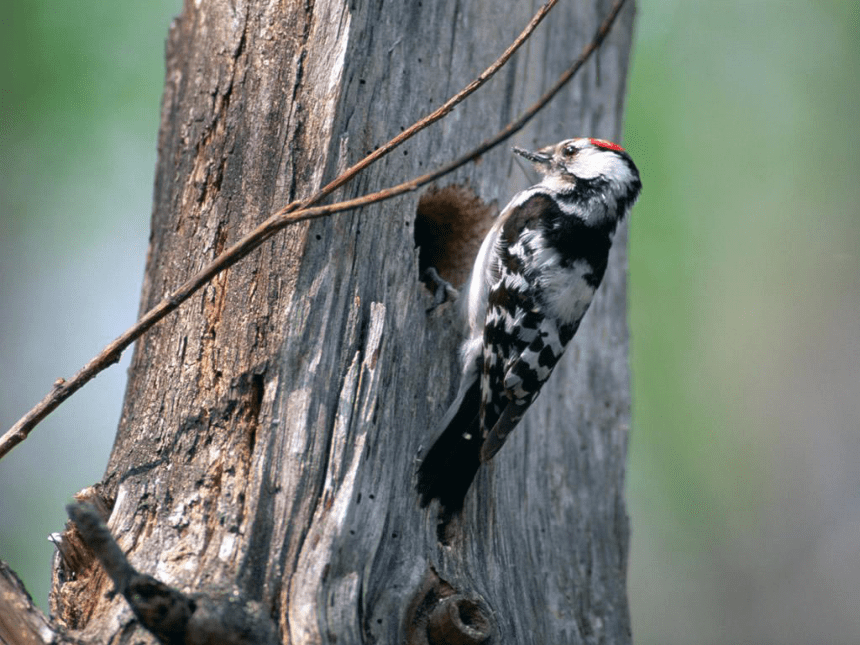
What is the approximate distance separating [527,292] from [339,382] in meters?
1.23

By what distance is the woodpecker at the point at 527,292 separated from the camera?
355cm

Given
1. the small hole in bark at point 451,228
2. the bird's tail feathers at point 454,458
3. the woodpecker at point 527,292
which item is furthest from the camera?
the small hole in bark at point 451,228

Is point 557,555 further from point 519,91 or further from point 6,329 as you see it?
point 6,329

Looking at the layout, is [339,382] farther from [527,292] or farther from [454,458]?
[527,292]

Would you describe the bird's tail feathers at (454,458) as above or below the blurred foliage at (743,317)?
below

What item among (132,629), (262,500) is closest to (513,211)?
(262,500)

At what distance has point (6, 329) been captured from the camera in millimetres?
7020

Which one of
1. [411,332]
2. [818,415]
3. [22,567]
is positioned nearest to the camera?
[411,332]

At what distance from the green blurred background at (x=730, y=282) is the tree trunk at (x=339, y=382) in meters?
3.50

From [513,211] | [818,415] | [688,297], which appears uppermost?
[688,297]

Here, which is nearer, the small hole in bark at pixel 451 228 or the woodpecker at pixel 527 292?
the woodpecker at pixel 527 292

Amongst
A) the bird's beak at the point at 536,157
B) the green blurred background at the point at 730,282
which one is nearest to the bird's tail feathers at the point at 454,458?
the bird's beak at the point at 536,157

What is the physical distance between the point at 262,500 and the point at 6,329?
484cm

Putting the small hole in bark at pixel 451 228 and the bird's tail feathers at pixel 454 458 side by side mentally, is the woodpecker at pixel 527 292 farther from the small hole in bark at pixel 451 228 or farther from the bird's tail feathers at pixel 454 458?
the small hole in bark at pixel 451 228
